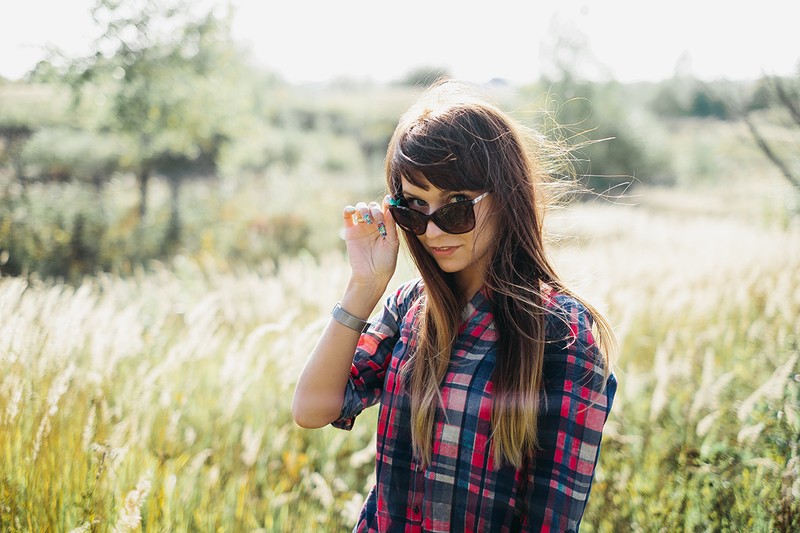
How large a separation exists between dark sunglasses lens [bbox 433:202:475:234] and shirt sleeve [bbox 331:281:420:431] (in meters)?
0.32

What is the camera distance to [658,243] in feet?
37.2

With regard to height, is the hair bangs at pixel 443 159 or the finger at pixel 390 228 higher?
the hair bangs at pixel 443 159

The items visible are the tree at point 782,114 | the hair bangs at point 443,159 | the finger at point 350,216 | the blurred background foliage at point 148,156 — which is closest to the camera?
the hair bangs at point 443,159

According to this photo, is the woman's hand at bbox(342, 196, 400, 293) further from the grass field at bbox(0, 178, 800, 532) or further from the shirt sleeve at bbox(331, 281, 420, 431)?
the grass field at bbox(0, 178, 800, 532)

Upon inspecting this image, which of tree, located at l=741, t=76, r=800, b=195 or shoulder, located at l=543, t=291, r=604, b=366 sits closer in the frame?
shoulder, located at l=543, t=291, r=604, b=366

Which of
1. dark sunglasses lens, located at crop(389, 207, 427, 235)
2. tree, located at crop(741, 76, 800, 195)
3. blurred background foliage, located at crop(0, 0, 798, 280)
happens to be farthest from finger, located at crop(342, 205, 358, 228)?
blurred background foliage, located at crop(0, 0, 798, 280)

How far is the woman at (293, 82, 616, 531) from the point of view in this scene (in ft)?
4.97

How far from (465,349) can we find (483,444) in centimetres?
27

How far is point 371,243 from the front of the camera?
1.92 metres

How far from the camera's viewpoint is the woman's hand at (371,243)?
1854 mm

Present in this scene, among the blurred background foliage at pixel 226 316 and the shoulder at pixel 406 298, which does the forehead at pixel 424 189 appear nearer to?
the shoulder at pixel 406 298

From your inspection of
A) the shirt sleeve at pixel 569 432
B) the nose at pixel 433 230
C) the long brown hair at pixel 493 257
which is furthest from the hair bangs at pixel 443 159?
the shirt sleeve at pixel 569 432

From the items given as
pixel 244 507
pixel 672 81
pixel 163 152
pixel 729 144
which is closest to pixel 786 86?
pixel 244 507

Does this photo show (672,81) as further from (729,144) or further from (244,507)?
(244,507)
